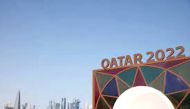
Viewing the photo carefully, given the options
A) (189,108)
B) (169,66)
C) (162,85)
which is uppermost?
(169,66)

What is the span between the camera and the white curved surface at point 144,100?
2896cm

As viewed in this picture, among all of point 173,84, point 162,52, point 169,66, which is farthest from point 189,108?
point 162,52

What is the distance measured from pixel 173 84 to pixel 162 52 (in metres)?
4.35

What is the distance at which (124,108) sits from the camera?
102 feet

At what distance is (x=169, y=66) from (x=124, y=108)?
7.65 metres

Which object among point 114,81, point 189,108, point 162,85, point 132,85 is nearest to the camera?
point 189,108

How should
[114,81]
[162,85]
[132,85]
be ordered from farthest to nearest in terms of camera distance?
[114,81] → [132,85] → [162,85]

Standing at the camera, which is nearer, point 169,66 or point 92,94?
point 169,66

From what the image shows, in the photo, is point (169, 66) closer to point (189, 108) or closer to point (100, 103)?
point (189, 108)

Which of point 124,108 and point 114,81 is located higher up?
point 114,81

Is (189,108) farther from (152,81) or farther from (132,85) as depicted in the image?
(132,85)

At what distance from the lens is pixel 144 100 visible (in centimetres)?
3008

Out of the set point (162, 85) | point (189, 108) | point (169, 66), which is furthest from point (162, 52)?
point (189, 108)

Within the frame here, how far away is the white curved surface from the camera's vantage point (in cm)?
2896
